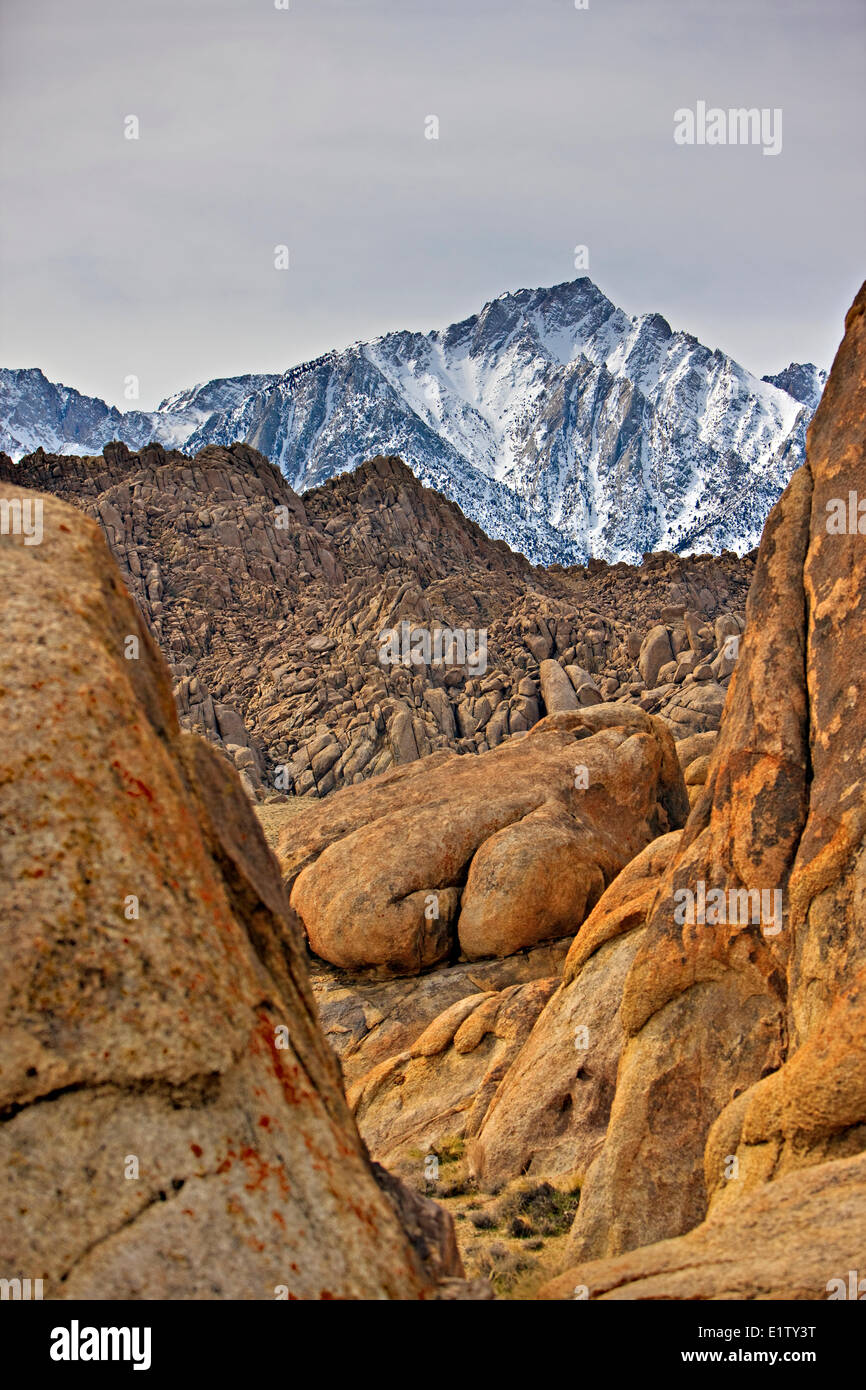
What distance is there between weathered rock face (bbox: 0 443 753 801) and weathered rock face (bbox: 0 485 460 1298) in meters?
41.6

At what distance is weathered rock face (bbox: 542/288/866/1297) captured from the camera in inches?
382

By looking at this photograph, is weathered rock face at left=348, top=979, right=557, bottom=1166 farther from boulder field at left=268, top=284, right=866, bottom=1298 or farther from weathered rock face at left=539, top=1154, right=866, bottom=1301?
weathered rock face at left=539, top=1154, right=866, bottom=1301

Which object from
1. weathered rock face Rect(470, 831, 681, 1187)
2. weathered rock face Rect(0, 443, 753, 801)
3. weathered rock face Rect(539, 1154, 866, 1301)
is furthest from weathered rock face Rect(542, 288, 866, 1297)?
weathered rock face Rect(0, 443, 753, 801)

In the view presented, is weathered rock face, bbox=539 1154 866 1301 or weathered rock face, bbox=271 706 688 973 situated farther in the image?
weathered rock face, bbox=271 706 688 973

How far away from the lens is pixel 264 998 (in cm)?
627

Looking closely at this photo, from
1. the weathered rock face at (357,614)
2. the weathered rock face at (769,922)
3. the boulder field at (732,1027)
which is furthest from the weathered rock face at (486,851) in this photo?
the weathered rock face at (357,614)

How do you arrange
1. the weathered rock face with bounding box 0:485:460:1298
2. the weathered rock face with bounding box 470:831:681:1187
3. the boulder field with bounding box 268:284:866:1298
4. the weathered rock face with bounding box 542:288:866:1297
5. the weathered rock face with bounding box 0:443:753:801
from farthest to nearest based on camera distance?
the weathered rock face with bounding box 0:443:753:801, the weathered rock face with bounding box 470:831:681:1187, the weathered rock face with bounding box 542:288:866:1297, the boulder field with bounding box 268:284:866:1298, the weathered rock face with bounding box 0:485:460:1298

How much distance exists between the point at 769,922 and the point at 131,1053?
7846 millimetres

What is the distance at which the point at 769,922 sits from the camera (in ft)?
36.7

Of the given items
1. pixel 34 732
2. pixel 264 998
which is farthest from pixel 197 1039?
pixel 34 732

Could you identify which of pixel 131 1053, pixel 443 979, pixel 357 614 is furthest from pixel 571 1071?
pixel 357 614

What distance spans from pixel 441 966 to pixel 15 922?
1905 centimetres

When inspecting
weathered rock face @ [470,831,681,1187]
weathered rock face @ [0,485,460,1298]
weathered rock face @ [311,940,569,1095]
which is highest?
weathered rock face @ [0,485,460,1298]
